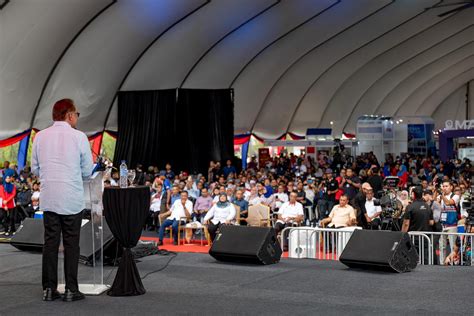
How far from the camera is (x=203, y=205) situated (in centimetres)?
1562

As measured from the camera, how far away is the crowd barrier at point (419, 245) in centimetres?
977

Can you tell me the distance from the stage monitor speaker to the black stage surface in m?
0.86

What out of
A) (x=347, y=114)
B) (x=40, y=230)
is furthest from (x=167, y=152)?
(x=347, y=114)

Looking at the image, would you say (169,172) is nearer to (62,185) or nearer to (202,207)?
(202,207)

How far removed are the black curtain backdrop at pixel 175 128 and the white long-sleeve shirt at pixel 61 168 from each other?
17797 mm

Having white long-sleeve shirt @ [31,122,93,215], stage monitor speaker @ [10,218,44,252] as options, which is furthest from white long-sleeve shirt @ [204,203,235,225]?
white long-sleeve shirt @ [31,122,93,215]

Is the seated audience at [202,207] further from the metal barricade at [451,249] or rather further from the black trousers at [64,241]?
the black trousers at [64,241]

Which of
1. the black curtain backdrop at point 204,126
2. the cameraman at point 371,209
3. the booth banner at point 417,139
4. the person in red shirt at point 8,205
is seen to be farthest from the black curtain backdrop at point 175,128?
the cameraman at point 371,209

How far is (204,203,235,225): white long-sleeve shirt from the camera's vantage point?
14266mm

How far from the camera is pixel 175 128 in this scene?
23.9 m

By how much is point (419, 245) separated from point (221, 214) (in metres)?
5.10

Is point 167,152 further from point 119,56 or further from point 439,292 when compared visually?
point 439,292

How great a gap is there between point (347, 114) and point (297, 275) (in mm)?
34499

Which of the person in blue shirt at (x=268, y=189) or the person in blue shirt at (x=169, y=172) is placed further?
the person in blue shirt at (x=169, y=172)
